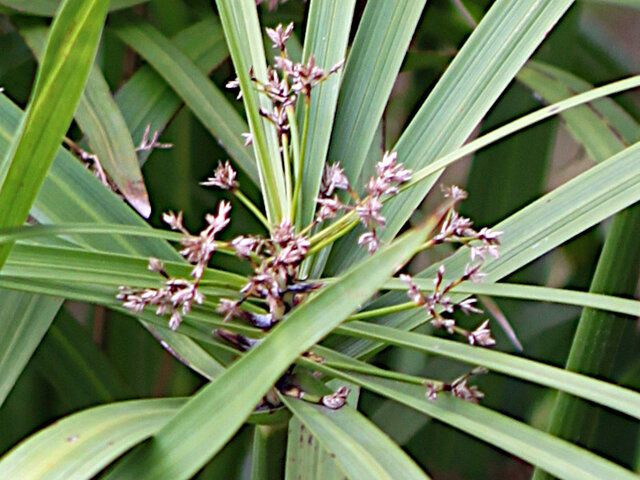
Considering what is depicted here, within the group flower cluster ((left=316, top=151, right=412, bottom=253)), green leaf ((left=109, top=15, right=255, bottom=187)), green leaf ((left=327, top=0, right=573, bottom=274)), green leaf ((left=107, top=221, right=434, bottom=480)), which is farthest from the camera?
green leaf ((left=109, top=15, right=255, bottom=187))

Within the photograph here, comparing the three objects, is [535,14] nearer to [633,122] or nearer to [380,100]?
[380,100]

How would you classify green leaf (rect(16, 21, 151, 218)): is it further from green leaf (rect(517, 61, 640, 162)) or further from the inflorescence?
green leaf (rect(517, 61, 640, 162))

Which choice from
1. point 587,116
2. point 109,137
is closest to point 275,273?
point 109,137

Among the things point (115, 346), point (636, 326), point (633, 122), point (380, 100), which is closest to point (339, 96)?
point (380, 100)

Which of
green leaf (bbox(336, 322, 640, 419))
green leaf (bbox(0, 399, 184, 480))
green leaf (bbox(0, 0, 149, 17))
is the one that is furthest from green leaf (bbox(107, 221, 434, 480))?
green leaf (bbox(0, 0, 149, 17))

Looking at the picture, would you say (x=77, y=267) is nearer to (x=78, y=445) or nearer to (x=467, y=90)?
(x=78, y=445)

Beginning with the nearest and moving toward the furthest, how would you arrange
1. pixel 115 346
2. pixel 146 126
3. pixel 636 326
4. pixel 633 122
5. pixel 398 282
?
pixel 398 282 → pixel 146 126 → pixel 633 122 → pixel 115 346 → pixel 636 326
